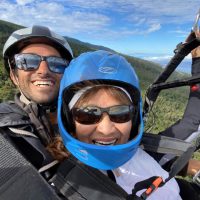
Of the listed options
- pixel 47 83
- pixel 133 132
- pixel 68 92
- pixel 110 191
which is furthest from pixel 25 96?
pixel 110 191

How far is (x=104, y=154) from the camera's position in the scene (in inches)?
91.7

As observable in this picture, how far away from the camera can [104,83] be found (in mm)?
2441

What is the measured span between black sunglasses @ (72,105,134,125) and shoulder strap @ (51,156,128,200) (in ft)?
1.13

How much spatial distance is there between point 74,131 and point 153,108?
1.48m

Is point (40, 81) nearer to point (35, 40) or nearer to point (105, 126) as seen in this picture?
point (35, 40)

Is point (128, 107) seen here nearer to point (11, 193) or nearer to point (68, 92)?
point (68, 92)

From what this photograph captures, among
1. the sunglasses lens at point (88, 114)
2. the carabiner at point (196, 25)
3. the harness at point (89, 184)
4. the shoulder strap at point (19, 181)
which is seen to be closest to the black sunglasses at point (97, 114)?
the sunglasses lens at point (88, 114)

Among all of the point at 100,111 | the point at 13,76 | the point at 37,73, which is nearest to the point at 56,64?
the point at 37,73

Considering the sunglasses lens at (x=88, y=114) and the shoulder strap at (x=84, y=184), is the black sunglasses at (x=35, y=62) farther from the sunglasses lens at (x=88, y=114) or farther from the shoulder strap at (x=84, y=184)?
the shoulder strap at (x=84, y=184)

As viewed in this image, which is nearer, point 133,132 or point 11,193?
point 11,193

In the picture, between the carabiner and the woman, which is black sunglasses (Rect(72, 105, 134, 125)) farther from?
the carabiner

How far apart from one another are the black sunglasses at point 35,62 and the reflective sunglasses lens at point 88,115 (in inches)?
54.8

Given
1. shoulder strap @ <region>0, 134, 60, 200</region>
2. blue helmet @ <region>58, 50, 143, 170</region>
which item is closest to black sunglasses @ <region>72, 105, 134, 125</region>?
blue helmet @ <region>58, 50, 143, 170</region>

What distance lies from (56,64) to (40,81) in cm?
→ 28
